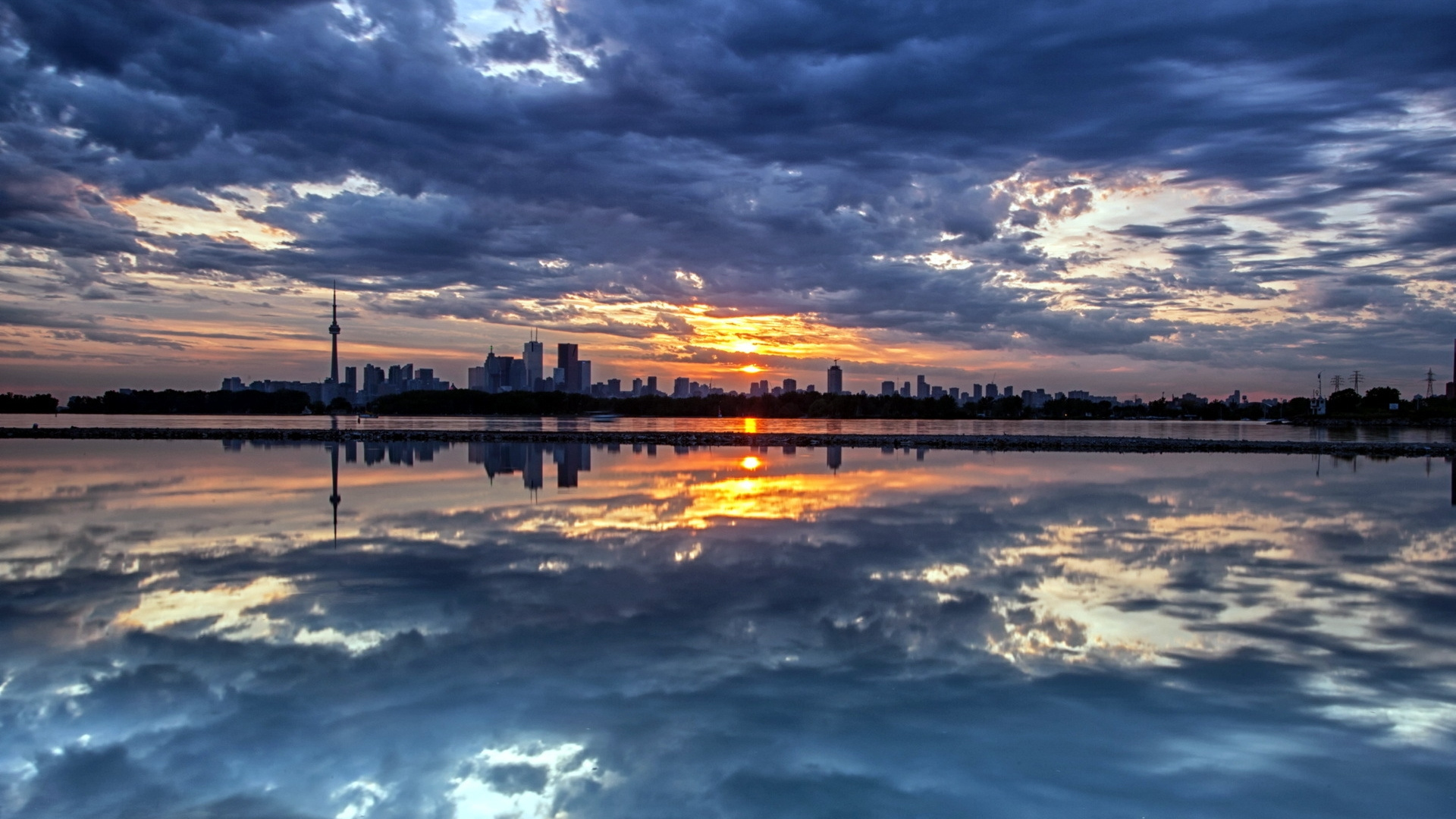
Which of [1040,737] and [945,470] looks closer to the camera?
[1040,737]

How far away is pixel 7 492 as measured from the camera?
21656 mm

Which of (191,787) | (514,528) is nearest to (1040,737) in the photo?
(191,787)

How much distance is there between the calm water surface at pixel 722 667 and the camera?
5625 mm

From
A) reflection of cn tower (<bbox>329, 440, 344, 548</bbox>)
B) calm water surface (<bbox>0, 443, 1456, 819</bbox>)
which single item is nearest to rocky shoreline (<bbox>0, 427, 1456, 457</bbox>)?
reflection of cn tower (<bbox>329, 440, 344, 548</bbox>)

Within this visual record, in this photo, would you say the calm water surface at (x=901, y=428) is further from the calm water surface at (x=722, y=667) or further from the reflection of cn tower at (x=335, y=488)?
the calm water surface at (x=722, y=667)

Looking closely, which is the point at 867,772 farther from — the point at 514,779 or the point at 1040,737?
the point at 514,779

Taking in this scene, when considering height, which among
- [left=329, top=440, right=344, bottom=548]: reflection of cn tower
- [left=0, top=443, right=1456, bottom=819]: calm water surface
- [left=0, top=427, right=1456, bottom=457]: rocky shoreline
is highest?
[left=0, top=427, right=1456, bottom=457]: rocky shoreline

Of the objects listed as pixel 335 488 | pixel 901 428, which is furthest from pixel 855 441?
pixel 901 428

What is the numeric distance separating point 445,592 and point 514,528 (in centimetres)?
514

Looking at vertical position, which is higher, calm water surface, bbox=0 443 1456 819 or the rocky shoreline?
the rocky shoreline

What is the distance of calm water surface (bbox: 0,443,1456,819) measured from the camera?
5.62m

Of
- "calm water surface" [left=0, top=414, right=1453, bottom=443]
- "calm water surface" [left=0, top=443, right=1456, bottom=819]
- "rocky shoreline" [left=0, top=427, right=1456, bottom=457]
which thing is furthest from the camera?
"calm water surface" [left=0, top=414, right=1453, bottom=443]

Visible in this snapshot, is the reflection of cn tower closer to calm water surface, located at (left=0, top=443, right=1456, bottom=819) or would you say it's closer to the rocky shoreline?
calm water surface, located at (left=0, top=443, right=1456, bottom=819)

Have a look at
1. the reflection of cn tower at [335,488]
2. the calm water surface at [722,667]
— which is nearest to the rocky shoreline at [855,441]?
the reflection of cn tower at [335,488]
